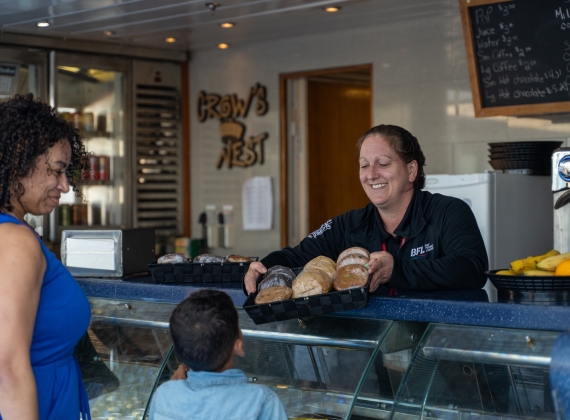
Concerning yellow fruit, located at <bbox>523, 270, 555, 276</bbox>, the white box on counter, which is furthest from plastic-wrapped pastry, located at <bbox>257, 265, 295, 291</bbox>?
the white box on counter

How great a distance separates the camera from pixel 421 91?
5562 mm

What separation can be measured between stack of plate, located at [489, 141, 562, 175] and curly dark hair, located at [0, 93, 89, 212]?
11.2 feet

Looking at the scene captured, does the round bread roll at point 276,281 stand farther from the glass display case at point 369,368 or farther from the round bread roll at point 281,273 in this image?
the glass display case at point 369,368

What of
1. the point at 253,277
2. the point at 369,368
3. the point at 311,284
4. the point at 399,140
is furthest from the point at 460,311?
the point at 399,140

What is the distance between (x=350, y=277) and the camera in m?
2.17

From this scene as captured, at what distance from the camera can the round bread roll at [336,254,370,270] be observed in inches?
89.0

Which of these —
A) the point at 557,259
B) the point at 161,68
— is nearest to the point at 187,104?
the point at 161,68

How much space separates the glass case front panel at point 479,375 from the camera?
194 cm

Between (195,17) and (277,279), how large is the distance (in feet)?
11.4

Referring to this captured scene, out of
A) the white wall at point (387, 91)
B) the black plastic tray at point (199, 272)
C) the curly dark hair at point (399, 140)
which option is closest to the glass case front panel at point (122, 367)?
the black plastic tray at point (199, 272)

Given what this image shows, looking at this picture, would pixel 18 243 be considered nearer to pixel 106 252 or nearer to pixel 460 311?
pixel 460 311

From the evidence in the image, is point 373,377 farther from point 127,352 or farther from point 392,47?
point 392,47

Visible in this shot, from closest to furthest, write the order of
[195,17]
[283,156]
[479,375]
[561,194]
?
[479,375], [561,194], [195,17], [283,156]

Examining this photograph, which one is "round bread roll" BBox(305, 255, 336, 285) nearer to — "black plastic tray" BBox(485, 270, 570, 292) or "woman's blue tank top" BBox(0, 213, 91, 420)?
"black plastic tray" BBox(485, 270, 570, 292)
